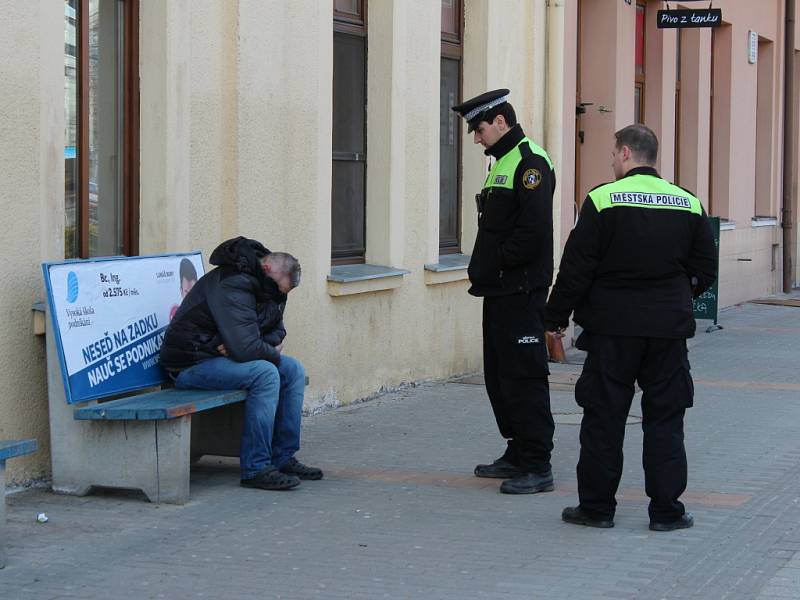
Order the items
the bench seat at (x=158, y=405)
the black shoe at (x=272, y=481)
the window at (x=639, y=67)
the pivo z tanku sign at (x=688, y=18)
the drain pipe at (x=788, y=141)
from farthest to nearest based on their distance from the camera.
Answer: the drain pipe at (x=788, y=141) → the window at (x=639, y=67) → the pivo z tanku sign at (x=688, y=18) → the black shoe at (x=272, y=481) → the bench seat at (x=158, y=405)

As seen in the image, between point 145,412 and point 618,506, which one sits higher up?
point 145,412

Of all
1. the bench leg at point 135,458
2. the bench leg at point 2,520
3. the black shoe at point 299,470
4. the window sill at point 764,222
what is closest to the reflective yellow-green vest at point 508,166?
the black shoe at point 299,470

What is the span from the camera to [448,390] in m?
11.3

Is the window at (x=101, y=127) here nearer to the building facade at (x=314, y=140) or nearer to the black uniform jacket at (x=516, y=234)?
the building facade at (x=314, y=140)

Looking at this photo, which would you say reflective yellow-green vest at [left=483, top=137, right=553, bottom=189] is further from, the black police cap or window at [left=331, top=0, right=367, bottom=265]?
window at [left=331, top=0, right=367, bottom=265]

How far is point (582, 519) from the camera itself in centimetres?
668

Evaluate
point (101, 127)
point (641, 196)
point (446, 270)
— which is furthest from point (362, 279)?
point (641, 196)

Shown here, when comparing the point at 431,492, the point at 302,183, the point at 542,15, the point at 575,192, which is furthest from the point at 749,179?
the point at 431,492

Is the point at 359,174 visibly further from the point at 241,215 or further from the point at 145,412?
the point at 145,412

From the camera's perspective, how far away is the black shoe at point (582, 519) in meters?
6.64

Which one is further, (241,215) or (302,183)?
(302,183)

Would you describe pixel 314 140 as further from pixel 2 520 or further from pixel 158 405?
pixel 2 520

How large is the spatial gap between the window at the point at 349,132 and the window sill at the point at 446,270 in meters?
0.69

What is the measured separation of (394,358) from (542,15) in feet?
13.0
